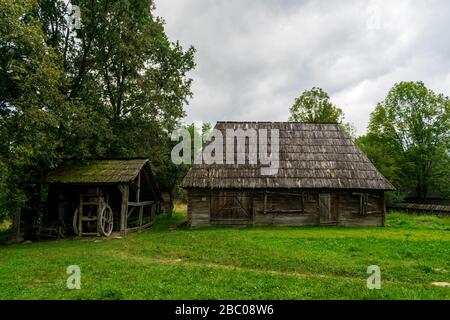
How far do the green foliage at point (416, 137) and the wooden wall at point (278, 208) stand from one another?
56.2 ft

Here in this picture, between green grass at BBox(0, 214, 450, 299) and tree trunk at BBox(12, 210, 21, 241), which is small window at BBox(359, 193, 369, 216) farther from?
tree trunk at BBox(12, 210, 21, 241)

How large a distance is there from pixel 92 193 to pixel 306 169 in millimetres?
12039

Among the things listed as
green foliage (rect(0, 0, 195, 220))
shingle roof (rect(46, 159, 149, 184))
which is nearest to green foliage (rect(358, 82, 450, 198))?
green foliage (rect(0, 0, 195, 220))

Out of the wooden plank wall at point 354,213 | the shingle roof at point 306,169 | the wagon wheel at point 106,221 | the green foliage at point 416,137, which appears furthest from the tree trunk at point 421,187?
the wagon wheel at point 106,221

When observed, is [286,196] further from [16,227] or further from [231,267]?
[16,227]

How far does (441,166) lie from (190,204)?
28.8 m

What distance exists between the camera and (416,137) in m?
38.0

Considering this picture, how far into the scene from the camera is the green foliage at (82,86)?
13.8m

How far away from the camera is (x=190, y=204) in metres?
19.5

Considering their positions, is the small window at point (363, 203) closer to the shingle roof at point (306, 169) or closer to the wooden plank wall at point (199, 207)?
the shingle roof at point (306, 169)

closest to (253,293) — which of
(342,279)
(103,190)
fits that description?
(342,279)

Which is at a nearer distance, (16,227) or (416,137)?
(16,227)

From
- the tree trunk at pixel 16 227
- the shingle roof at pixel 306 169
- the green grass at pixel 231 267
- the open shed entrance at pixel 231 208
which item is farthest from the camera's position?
the open shed entrance at pixel 231 208

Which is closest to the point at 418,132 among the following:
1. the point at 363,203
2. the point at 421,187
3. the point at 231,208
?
the point at 421,187
